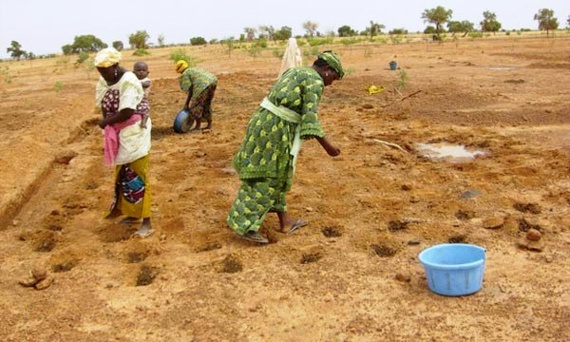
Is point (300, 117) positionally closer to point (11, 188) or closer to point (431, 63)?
point (11, 188)

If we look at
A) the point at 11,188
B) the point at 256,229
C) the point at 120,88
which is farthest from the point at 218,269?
the point at 11,188

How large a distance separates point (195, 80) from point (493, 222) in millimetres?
5340

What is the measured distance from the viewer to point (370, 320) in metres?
3.25

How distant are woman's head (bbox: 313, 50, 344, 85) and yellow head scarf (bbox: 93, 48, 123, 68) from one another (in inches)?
57.0

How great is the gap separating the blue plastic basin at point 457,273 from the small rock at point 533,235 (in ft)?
2.62

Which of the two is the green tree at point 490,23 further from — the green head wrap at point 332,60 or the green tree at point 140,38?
the green head wrap at point 332,60

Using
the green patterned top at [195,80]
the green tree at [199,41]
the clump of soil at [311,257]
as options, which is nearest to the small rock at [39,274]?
the clump of soil at [311,257]

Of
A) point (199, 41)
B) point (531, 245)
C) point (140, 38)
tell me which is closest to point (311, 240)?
point (531, 245)

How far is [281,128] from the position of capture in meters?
4.23

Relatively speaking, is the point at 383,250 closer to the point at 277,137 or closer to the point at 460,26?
the point at 277,137

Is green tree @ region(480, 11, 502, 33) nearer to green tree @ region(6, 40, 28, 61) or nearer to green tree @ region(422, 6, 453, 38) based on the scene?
green tree @ region(422, 6, 453, 38)

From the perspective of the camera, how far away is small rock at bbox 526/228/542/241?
4.13m

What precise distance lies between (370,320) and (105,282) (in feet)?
5.81

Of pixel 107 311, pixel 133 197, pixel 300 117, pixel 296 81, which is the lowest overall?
pixel 107 311
